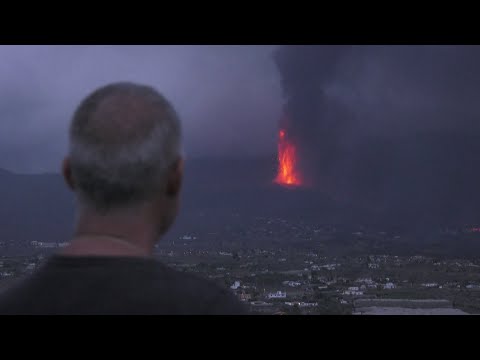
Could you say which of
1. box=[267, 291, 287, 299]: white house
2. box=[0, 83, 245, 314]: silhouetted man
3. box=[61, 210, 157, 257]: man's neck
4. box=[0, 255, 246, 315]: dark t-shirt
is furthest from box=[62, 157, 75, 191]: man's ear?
box=[267, 291, 287, 299]: white house

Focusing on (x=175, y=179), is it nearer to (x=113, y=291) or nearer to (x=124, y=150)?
(x=124, y=150)

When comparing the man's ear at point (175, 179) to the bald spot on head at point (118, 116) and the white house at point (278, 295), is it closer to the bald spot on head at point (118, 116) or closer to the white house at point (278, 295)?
the bald spot on head at point (118, 116)

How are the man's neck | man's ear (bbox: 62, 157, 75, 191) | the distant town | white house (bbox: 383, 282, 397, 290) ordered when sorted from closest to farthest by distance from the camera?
the man's neck < man's ear (bbox: 62, 157, 75, 191) < the distant town < white house (bbox: 383, 282, 397, 290)

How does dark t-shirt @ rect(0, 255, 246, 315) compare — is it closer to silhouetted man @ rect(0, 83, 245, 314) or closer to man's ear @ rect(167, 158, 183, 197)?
silhouetted man @ rect(0, 83, 245, 314)

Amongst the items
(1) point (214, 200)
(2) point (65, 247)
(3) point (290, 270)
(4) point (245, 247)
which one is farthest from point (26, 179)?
(2) point (65, 247)

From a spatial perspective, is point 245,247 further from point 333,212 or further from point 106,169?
point 106,169

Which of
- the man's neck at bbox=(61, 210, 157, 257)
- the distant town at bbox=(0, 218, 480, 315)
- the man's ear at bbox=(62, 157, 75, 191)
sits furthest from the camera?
the distant town at bbox=(0, 218, 480, 315)

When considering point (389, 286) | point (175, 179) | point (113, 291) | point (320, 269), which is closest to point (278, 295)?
point (389, 286)

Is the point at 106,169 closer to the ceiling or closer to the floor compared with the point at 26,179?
closer to the floor
